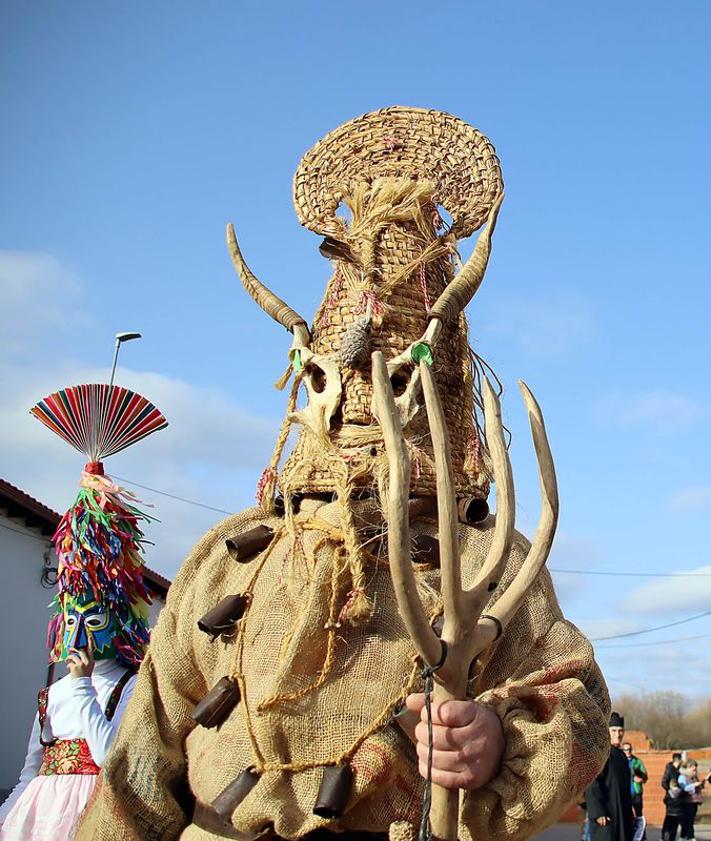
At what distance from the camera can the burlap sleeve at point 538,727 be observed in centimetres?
215

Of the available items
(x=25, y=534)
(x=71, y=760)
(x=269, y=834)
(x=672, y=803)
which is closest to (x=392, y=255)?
(x=269, y=834)

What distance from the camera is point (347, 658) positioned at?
2.49 m

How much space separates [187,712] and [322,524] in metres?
0.65

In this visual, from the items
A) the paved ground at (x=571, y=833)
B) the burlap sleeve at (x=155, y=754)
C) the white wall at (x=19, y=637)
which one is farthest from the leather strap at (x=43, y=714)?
the white wall at (x=19, y=637)

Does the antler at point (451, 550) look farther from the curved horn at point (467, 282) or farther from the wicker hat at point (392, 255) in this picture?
the curved horn at point (467, 282)

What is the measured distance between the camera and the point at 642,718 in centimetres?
4234

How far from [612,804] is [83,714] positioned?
13.7ft

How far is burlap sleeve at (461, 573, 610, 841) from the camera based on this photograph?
2148mm

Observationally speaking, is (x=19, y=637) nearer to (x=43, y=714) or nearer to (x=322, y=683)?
(x=43, y=714)

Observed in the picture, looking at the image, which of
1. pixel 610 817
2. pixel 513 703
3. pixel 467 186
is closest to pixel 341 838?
pixel 513 703

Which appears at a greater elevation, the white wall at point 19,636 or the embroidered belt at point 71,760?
the white wall at point 19,636

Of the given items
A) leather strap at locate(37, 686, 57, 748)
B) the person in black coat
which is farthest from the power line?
leather strap at locate(37, 686, 57, 748)

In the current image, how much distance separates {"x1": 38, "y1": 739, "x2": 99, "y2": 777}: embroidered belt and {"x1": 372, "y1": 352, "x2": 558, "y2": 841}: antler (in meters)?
2.51

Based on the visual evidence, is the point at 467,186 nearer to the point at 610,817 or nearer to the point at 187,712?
the point at 187,712
